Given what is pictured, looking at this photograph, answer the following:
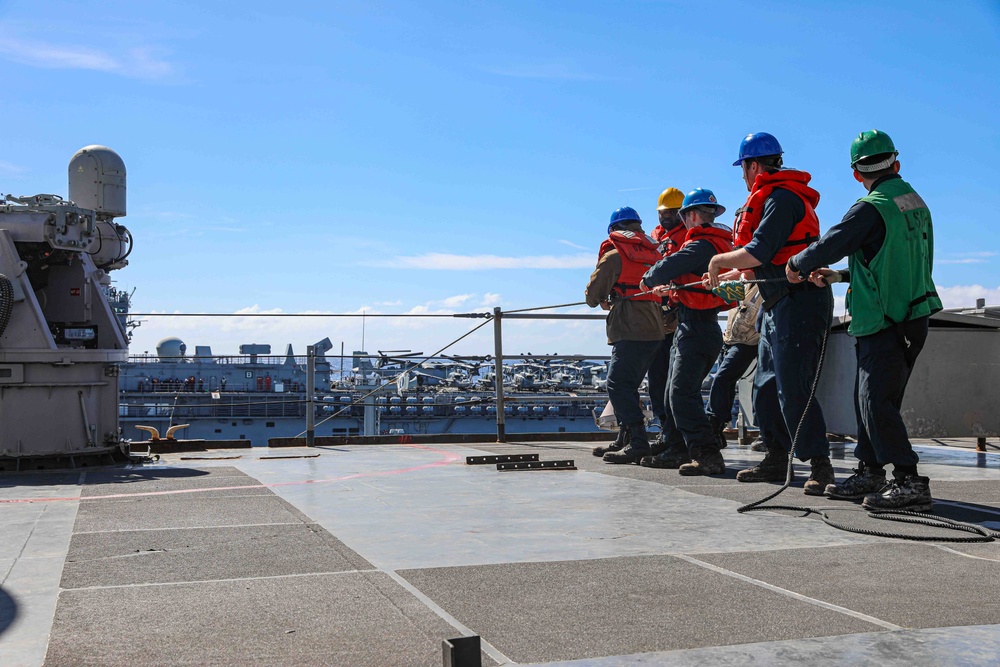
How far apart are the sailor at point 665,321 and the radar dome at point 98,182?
170 inches

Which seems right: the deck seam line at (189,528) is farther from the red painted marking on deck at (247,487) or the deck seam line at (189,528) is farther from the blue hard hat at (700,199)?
the blue hard hat at (700,199)

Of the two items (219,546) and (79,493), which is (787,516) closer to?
(219,546)

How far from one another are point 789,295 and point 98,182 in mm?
5563

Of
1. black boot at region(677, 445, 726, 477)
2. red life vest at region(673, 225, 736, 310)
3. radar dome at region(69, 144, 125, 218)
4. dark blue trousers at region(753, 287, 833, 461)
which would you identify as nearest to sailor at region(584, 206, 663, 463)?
red life vest at region(673, 225, 736, 310)

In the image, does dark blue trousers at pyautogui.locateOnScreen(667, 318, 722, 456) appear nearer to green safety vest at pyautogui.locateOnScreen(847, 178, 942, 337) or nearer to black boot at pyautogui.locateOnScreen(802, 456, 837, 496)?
black boot at pyautogui.locateOnScreen(802, 456, 837, 496)

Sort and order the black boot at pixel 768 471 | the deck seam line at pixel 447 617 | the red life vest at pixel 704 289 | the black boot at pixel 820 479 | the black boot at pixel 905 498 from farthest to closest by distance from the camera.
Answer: the red life vest at pixel 704 289 < the black boot at pixel 768 471 < the black boot at pixel 820 479 < the black boot at pixel 905 498 < the deck seam line at pixel 447 617

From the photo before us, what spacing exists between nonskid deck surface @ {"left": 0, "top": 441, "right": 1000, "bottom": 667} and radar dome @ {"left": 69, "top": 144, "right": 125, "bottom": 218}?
11.6 feet

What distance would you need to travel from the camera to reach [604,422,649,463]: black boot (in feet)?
22.0

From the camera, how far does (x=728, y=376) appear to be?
6398 millimetres

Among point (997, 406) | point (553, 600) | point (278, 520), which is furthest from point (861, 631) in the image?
point (997, 406)

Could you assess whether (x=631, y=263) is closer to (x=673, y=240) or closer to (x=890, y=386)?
(x=673, y=240)

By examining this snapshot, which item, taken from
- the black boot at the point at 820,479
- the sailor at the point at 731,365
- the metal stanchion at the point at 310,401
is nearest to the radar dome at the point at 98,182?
the metal stanchion at the point at 310,401

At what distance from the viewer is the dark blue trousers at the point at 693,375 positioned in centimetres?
608

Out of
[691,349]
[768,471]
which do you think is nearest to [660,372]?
[691,349]
